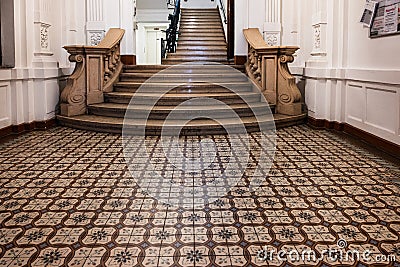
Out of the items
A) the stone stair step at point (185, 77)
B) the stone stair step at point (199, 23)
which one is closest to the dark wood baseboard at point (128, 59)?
the stone stair step at point (185, 77)

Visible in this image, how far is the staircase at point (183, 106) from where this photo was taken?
20.5ft

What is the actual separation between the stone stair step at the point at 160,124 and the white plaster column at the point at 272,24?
209 centimetres

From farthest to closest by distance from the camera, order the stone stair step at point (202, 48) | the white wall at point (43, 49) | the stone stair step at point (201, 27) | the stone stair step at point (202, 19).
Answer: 1. the stone stair step at point (202, 19)
2. the stone stair step at point (201, 27)
3. the stone stair step at point (202, 48)
4. the white wall at point (43, 49)

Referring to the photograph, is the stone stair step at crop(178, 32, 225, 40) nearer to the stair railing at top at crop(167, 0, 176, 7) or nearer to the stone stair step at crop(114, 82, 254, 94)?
the stair railing at top at crop(167, 0, 176, 7)

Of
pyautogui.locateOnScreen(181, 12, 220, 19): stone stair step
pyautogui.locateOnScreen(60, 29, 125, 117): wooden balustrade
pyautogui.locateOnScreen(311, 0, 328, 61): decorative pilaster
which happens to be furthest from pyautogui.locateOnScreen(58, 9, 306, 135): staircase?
pyautogui.locateOnScreen(181, 12, 220, 19): stone stair step

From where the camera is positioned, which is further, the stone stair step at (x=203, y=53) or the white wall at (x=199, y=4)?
the white wall at (x=199, y=4)

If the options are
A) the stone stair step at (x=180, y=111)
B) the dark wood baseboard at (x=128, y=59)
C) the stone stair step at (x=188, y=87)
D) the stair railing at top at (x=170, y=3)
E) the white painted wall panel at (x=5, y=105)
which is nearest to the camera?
the white painted wall panel at (x=5, y=105)

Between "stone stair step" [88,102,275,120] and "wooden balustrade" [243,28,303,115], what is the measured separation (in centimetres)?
31

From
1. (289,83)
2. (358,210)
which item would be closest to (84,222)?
(358,210)

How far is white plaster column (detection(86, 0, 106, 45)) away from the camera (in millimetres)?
8305

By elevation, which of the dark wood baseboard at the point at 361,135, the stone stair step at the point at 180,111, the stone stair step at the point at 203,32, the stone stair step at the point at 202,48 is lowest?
the dark wood baseboard at the point at 361,135

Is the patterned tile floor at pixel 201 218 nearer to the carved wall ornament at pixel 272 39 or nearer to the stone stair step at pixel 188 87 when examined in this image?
the stone stair step at pixel 188 87

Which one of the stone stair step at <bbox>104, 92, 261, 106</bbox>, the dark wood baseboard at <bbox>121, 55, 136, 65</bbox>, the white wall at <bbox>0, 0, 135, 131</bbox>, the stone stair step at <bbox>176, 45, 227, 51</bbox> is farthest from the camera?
the stone stair step at <bbox>176, 45, 227, 51</bbox>

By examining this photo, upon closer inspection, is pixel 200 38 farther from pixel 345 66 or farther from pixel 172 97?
pixel 345 66
